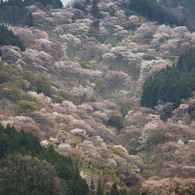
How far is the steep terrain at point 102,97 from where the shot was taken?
58.4 m

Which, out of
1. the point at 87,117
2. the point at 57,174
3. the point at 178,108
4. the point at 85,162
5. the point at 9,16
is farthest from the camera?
the point at 9,16

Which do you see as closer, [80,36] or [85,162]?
[85,162]

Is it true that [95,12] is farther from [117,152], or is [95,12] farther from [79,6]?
[117,152]

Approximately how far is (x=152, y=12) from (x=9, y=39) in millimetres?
69196

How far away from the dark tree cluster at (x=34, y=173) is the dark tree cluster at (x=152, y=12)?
103394mm

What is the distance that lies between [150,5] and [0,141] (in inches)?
4374

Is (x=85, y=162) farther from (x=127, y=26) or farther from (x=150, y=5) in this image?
(x=150, y=5)

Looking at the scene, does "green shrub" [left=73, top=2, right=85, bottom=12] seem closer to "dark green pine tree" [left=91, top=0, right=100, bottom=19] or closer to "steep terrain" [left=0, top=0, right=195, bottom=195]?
"steep terrain" [left=0, top=0, right=195, bottom=195]

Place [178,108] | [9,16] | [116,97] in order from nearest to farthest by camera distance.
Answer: [178,108] < [116,97] < [9,16]

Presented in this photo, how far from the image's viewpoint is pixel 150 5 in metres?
149

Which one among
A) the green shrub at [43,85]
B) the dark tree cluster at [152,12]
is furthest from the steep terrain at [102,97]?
the dark tree cluster at [152,12]

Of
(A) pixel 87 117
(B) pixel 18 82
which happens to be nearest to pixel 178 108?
(A) pixel 87 117

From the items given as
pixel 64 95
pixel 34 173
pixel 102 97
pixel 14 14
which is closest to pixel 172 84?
pixel 102 97

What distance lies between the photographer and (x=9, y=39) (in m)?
93.9
